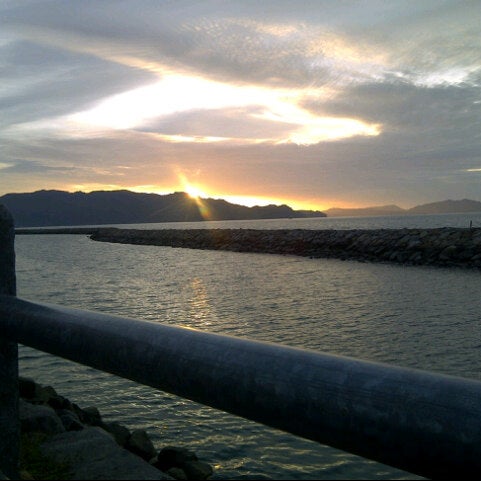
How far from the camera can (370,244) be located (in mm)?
32625

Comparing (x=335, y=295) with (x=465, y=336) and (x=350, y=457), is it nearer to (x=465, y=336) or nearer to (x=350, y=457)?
(x=465, y=336)

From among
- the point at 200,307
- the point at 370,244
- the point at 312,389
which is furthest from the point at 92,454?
the point at 370,244

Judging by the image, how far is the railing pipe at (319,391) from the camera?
67cm

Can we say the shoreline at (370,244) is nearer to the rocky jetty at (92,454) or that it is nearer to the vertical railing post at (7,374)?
the rocky jetty at (92,454)

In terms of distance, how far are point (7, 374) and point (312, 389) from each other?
126cm

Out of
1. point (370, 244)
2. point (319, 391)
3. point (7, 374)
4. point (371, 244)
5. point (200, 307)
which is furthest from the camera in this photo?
point (370, 244)

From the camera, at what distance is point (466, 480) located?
65 cm

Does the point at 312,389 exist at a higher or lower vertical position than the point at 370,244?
higher

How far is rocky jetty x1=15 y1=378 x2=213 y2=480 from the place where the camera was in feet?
11.0

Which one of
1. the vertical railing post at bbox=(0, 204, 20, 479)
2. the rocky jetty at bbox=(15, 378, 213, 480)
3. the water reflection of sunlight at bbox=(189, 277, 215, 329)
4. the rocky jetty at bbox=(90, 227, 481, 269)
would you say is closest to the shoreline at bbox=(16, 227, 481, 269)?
the rocky jetty at bbox=(90, 227, 481, 269)

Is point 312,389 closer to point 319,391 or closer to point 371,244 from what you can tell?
point 319,391

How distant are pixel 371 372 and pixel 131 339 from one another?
594 millimetres

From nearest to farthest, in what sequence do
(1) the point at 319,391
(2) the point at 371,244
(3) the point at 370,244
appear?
(1) the point at 319,391 → (2) the point at 371,244 → (3) the point at 370,244

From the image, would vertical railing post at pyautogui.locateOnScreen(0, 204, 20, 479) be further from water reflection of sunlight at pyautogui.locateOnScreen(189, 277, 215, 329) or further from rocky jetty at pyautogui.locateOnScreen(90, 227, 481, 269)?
rocky jetty at pyautogui.locateOnScreen(90, 227, 481, 269)
